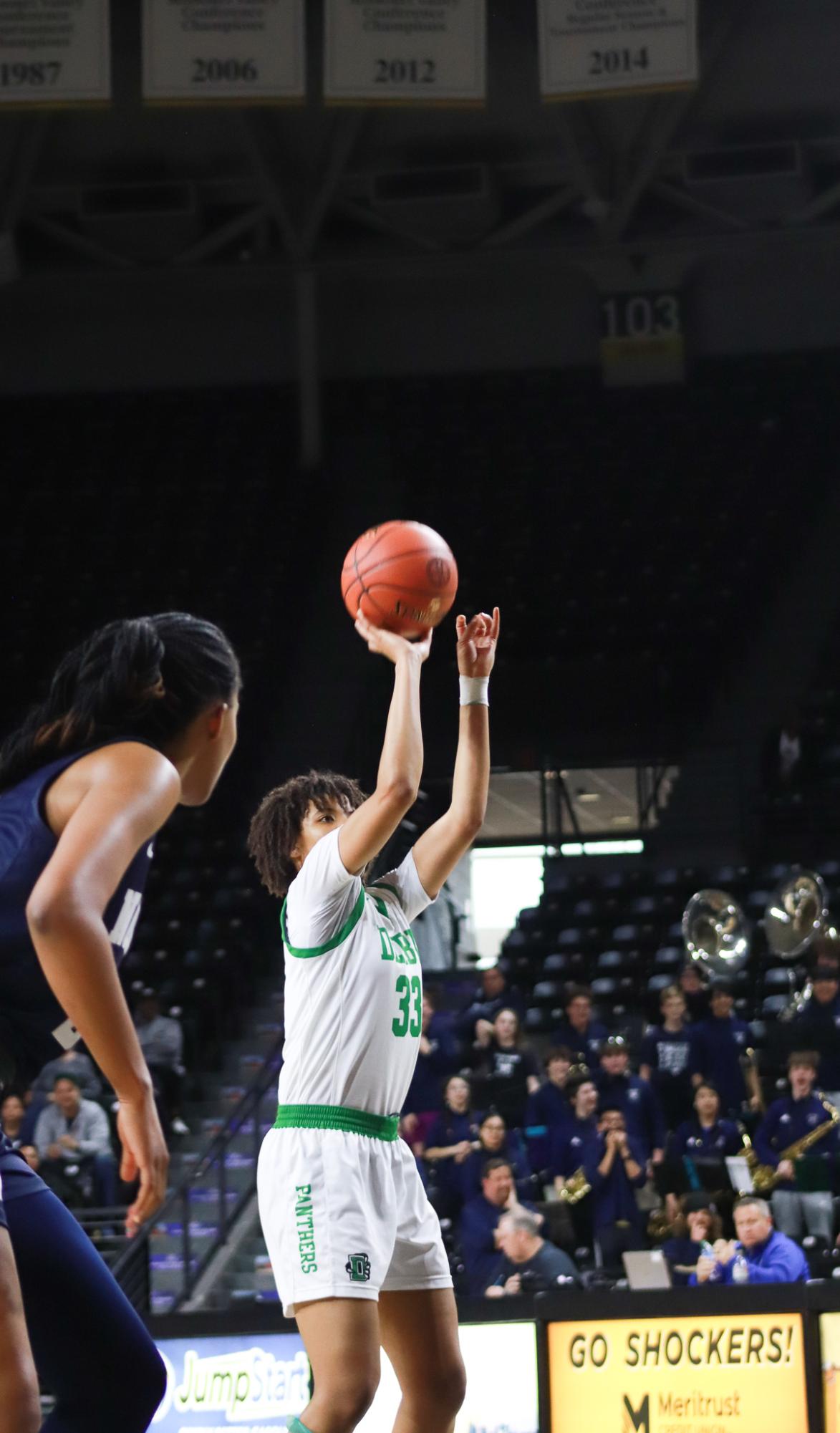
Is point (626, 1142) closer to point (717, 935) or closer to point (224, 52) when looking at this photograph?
point (717, 935)

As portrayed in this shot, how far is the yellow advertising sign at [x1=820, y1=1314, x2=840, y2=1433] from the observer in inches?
264

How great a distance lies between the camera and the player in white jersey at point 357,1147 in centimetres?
409

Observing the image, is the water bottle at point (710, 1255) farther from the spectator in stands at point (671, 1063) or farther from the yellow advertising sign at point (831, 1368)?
the spectator in stands at point (671, 1063)

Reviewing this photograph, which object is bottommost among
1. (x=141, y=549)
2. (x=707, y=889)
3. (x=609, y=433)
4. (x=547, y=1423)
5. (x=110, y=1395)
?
(x=547, y=1423)

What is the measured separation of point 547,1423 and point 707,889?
8.05 m

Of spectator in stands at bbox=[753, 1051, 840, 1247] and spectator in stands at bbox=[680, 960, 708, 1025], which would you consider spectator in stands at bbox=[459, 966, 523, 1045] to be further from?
spectator in stands at bbox=[753, 1051, 840, 1247]

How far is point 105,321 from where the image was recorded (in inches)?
880

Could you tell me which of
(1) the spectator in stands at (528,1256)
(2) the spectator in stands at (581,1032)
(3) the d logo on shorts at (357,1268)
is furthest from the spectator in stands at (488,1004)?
(3) the d logo on shorts at (357,1268)

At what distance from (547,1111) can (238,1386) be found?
3998 mm

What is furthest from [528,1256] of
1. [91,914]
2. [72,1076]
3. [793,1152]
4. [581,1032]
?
[91,914]

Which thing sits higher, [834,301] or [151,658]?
[834,301]

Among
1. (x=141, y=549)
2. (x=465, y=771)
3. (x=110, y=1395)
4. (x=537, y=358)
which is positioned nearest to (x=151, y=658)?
(x=110, y=1395)

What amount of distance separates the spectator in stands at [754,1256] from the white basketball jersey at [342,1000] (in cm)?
453

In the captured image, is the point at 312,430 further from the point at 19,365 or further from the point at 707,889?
the point at 707,889
